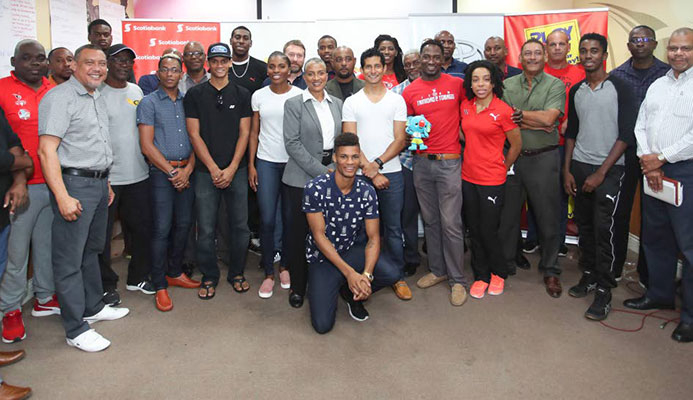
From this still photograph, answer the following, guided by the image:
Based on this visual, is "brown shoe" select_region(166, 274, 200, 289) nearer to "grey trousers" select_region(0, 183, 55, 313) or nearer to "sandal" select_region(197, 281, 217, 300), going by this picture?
"sandal" select_region(197, 281, 217, 300)

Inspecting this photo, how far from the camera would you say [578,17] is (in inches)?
207

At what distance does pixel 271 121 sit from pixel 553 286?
7.97ft

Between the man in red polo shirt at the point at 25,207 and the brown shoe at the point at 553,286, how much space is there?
3.51 meters

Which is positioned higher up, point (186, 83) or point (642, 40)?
point (642, 40)

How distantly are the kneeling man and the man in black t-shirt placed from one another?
743 millimetres

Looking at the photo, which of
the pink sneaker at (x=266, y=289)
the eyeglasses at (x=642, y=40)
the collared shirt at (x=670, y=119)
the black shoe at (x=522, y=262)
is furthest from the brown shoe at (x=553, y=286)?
the pink sneaker at (x=266, y=289)

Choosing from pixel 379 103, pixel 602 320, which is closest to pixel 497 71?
pixel 379 103

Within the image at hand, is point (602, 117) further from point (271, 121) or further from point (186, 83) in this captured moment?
point (186, 83)

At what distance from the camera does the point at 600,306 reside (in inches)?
128

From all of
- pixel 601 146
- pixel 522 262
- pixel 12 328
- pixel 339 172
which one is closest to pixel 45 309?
pixel 12 328

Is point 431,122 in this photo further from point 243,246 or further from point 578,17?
point 578,17

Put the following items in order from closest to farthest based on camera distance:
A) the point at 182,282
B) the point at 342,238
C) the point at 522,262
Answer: the point at 342,238, the point at 182,282, the point at 522,262

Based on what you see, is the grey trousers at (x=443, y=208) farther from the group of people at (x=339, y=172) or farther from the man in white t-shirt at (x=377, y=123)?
the man in white t-shirt at (x=377, y=123)

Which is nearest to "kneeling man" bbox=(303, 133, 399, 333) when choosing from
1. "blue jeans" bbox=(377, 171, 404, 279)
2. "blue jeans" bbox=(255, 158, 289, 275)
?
"blue jeans" bbox=(377, 171, 404, 279)
